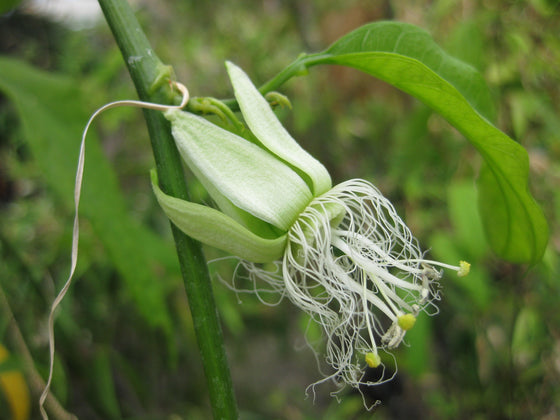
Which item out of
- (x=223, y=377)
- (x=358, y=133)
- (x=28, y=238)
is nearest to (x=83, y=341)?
(x=28, y=238)

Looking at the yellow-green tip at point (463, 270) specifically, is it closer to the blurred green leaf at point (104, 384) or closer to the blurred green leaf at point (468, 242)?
the blurred green leaf at point (468, 242)

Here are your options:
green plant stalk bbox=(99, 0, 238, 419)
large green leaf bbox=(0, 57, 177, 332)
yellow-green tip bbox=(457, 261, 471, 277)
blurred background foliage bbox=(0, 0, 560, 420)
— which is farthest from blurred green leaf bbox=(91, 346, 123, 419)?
yellow-green tip bbox=(457, 261, 471, 277)

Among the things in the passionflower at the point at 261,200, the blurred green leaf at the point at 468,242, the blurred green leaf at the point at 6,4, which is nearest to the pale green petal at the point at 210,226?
the passionflower at the point at 261,200

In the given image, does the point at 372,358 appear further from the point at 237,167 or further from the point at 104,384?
the point at 104,384

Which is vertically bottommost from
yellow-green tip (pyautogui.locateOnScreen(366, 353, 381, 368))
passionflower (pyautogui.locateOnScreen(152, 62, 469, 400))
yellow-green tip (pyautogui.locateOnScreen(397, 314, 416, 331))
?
yellow-green tip (pyautogui.locateOnScreen(366, 353, 381, 368))

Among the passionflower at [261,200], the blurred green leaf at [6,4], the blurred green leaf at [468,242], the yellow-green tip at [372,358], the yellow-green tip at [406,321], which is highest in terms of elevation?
the blurred green leaf at [6,4]

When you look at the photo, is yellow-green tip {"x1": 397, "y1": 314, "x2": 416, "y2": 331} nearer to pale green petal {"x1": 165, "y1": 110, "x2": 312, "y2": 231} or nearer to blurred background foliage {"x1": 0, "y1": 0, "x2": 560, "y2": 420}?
pale green petal {"x1": 165, "y1": 110, "x2": 312, "y2": 231}
